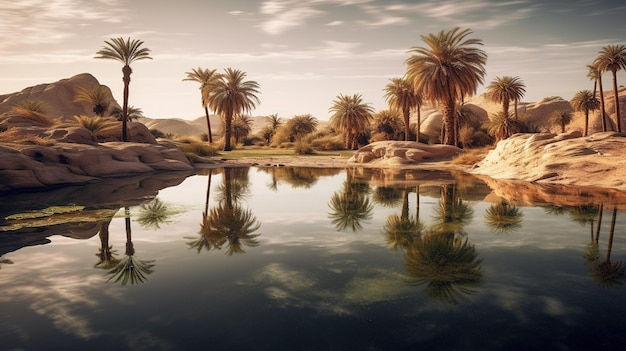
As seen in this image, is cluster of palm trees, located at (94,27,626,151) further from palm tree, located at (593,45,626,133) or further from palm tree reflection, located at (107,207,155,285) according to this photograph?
palm tree reflection, located at (107,207,155,285)

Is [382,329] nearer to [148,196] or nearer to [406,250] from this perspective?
[406,250]

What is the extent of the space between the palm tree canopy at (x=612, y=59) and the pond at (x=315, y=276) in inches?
1404

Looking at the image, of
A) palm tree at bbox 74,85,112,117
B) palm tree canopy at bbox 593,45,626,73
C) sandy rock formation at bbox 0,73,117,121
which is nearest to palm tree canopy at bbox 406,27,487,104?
palm tree canopy at bbox 593,45,626,73

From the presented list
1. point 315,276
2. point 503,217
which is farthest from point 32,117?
point 503,217

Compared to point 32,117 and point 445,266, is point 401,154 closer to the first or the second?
point 445,266

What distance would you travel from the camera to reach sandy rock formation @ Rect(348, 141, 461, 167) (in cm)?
2594

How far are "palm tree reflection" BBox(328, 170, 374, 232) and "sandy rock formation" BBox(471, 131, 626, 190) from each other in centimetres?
745

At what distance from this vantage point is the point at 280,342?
142 inches

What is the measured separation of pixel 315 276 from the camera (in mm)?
5441

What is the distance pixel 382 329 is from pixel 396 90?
1587 inches

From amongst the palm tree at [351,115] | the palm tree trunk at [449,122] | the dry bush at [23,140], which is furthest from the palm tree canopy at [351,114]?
the dry bush at [23,140]

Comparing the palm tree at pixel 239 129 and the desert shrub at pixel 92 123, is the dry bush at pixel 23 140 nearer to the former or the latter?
the desert shrub at pixel 92 123

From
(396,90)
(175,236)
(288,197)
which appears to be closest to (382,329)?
(175,236)

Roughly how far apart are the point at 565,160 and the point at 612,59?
101 ft
